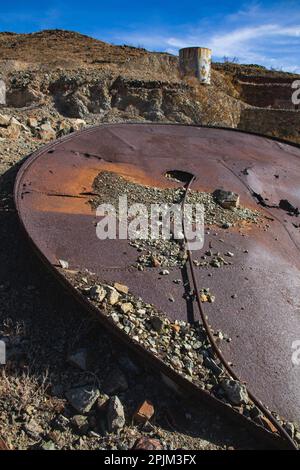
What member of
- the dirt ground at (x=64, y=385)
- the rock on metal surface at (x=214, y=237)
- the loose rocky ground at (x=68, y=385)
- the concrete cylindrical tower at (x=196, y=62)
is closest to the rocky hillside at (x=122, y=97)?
the concrete cylindrical tower at (x=196, y=62)

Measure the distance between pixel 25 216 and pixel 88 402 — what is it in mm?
1252

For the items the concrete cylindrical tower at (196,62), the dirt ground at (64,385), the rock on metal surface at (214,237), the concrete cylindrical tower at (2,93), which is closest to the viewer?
the dirt ground at (64,385)

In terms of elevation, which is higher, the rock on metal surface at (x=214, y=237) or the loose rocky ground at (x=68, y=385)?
the rock on metal surface at (x=214, y=237)

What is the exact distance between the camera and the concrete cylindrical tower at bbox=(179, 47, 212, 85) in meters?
9.56

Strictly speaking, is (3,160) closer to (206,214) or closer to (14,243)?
(14,243)

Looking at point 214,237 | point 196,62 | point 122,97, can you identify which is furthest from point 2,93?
point 214,237

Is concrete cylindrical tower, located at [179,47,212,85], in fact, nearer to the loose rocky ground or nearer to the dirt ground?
the loose rocky ground

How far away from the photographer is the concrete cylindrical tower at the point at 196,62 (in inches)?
376

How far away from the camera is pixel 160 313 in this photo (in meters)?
2.38

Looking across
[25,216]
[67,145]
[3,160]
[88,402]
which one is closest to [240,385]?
[88,402]

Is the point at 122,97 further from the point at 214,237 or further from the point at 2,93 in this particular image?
the point at 214,237

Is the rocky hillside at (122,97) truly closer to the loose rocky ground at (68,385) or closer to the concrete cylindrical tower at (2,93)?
Answer: the concrete cylindrical tower at (2,93)

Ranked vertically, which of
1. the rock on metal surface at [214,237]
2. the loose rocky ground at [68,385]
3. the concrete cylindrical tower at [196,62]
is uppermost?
the concrete cylindrical tower at [196,62]
